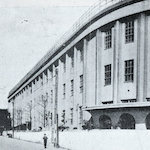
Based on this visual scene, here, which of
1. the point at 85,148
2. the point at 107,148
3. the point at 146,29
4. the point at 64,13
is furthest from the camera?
the point at 146,29

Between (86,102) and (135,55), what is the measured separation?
318 inches

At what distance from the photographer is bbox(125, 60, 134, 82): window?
28812mm

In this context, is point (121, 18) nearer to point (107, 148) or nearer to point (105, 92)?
point (105, 92)

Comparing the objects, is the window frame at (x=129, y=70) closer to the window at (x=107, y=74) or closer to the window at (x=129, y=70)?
the window at (x=129, y=70)

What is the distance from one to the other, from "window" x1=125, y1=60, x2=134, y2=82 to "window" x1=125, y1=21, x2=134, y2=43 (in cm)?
176

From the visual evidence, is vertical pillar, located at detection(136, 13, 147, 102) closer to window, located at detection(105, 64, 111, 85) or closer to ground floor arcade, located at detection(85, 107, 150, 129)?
ground floor arcade, located at detection(85, 107, 150, 129)

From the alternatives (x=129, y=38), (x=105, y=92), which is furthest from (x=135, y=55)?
(x=105, y=92)

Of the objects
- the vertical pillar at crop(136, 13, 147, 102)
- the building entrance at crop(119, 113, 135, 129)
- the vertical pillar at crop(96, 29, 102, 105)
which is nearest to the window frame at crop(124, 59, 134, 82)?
the vertical pillar at crop(136, 13, 147, 102)

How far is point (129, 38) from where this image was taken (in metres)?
29.3

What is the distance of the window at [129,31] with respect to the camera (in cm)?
2909

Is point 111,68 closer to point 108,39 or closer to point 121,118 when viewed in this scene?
point 108,39

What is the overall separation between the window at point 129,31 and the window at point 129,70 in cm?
176

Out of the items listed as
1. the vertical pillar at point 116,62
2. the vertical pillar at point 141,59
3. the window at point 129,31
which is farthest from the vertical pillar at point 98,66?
the vertical pillar at point 141,59

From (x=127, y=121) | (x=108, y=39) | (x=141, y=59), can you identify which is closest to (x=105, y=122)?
(x=127, y=121)
